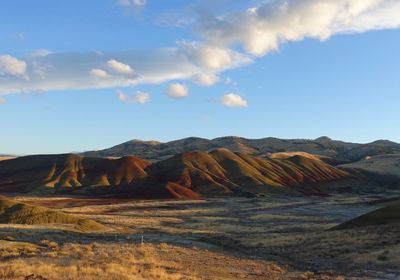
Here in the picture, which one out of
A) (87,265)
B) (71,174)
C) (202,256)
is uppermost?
(71,174)

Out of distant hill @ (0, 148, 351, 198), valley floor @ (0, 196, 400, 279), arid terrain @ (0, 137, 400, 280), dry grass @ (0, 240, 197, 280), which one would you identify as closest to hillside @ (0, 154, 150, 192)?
distant hill @ (0, 148, 351, 198)

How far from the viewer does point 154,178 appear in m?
180

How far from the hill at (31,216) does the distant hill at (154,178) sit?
8117 cm

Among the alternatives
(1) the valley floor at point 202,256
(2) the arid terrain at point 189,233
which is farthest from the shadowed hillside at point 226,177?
(1) the valley floor at point 202,256

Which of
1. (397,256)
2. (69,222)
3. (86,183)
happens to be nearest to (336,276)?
(397,256)

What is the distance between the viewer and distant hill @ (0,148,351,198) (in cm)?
16400

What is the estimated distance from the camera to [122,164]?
192 meters

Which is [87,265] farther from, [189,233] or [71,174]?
[71,174]

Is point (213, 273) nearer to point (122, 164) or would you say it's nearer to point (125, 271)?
point (125, 271)

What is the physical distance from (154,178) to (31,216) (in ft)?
365

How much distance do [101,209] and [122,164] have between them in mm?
81063

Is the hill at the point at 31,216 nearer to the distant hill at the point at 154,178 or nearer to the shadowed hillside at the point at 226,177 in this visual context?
the distant hill at the point at 154,178

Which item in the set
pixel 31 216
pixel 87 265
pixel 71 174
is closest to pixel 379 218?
pixel 87 265

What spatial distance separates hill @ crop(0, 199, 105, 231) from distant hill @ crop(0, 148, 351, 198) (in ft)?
266
